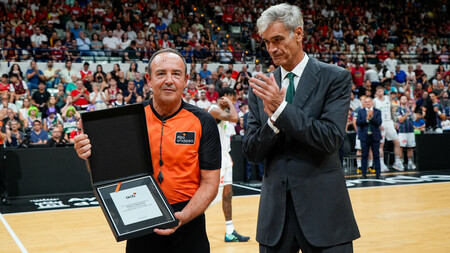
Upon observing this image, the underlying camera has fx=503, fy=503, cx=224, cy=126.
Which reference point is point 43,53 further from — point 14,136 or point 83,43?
point 14,136

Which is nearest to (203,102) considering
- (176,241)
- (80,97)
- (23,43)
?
(80,97)

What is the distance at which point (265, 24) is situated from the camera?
2.57 metres

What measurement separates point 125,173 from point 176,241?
1.47 feet

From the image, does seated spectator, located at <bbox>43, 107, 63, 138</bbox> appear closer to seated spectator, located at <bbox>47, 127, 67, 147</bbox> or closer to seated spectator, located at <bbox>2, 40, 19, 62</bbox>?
seated spectator, located at <bbox>47, 127, 67, 147</bbox>

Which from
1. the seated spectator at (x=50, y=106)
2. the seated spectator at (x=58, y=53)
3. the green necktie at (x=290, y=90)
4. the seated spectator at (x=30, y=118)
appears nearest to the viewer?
the green necktie at (x=290, y=90)

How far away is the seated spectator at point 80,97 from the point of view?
524 inches

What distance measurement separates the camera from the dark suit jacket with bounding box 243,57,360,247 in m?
2.49

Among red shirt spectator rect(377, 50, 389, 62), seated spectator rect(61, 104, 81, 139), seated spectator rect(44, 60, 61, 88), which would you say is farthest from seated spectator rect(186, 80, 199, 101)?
red shirt spectator rect(377, 50, 389, 62)

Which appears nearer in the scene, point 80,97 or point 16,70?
point 80,97

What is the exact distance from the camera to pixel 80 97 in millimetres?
13406

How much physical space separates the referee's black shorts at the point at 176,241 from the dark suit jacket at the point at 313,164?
342 millimetres

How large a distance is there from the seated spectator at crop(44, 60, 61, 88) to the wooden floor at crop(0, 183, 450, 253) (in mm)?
6430

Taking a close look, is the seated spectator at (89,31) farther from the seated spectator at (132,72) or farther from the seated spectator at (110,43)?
the seated spectator at (132,72)

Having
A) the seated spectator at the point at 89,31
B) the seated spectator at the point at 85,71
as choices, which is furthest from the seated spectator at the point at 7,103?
the seated spectator at the point at 89,31
